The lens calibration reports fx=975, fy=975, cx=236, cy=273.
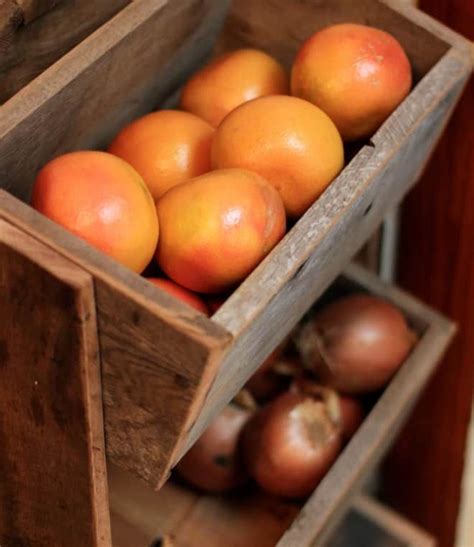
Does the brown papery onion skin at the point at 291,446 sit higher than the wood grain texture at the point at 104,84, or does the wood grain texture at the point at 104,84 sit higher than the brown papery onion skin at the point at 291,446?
the wood grain texture at the point at 104,84

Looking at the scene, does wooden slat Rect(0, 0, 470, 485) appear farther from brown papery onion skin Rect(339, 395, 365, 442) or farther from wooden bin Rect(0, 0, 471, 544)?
brown papery onion skin Rect(339, 395, 365, 442)

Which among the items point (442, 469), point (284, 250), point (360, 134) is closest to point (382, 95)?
point (360, 134)

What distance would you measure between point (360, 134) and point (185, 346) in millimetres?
279

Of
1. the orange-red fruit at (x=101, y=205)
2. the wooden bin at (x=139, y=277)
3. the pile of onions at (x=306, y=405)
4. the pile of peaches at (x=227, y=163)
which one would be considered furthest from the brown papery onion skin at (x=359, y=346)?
the orange-red fruit at (x=101, y=205)

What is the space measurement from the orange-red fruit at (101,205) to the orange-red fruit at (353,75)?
0.55ft

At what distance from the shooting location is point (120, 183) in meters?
0.60

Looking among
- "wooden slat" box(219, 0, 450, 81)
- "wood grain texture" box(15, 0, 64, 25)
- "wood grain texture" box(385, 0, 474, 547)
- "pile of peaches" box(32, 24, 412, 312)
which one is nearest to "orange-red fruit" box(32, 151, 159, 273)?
"pile of peaches" box(32, 24, 412, 312)

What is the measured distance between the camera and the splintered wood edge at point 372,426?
0.81 m

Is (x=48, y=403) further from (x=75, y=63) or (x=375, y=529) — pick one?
(x=375, y=529)

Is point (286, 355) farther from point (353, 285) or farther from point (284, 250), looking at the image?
point (284, 250)

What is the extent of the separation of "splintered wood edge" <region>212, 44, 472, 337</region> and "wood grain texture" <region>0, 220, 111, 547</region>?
0.08 metres

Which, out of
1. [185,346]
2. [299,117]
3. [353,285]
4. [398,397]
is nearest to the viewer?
[185,346]

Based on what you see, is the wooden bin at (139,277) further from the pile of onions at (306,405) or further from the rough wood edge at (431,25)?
the pile of onions at (306,405)

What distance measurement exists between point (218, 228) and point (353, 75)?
0.17 metres
